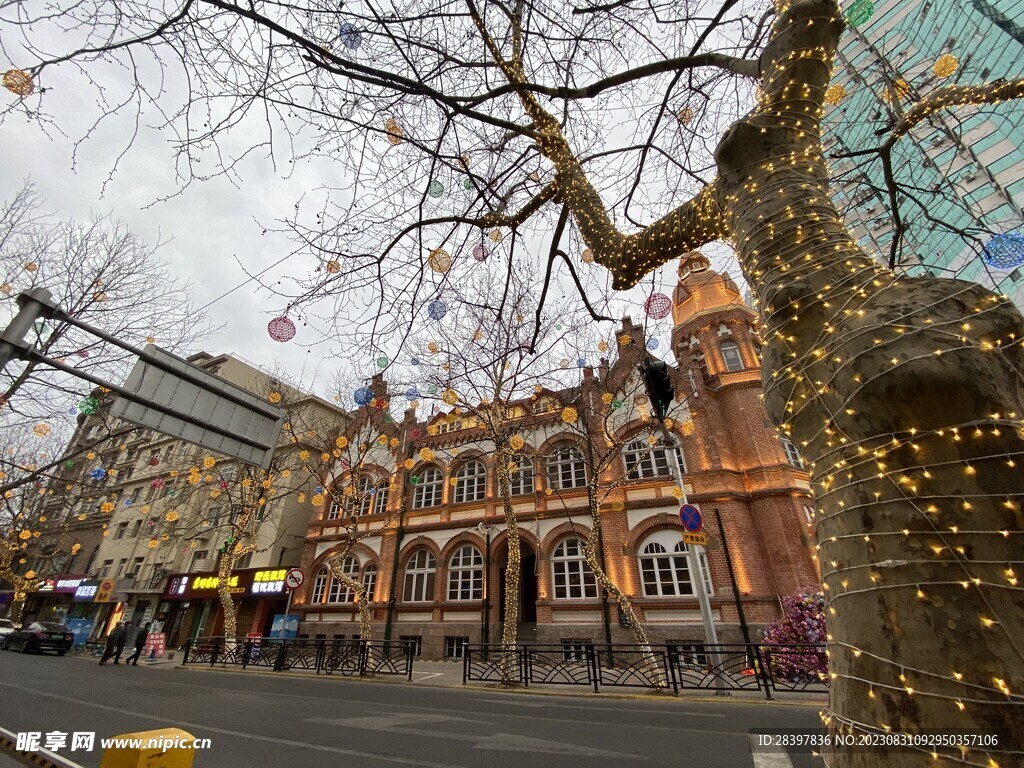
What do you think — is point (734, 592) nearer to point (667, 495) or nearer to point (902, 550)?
point (667, 495)

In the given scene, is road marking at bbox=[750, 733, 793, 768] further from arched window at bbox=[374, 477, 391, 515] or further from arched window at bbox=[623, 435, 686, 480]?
arched window at bbox=[374, 477, 391, 515]

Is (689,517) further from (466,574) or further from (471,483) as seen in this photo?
(471,483)

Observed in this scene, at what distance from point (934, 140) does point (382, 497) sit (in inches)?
920

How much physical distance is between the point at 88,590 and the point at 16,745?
34.9 metres

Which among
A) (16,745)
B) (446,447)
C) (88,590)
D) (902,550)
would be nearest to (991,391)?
(902,550)

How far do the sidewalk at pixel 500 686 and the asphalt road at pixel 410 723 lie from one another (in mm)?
462

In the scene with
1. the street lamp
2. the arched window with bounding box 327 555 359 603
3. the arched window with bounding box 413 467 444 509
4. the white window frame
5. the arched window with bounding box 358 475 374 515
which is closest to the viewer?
the street lamp

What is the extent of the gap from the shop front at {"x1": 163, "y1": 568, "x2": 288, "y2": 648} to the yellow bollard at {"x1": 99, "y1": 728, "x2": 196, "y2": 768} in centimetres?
2195

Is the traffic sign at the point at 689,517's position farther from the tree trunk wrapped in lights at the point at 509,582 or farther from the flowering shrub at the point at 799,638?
the tree trunk wrapped in lights at the point at 509,582

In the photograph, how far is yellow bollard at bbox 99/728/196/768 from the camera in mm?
2392

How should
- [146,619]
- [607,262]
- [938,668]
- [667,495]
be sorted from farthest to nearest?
[146,619] < [667,495] < [607,262] < [938,668]

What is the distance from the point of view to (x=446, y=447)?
70.0 ft

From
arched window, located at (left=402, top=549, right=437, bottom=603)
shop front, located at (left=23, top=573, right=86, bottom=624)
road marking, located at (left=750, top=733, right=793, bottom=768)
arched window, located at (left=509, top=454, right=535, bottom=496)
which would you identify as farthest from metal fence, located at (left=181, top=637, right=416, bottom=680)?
shop front, located at (left=23, top=573, right=86, bottom=624)

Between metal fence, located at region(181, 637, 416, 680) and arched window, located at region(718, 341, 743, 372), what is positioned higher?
arched window, located at region(718, 341, 743, 372)
